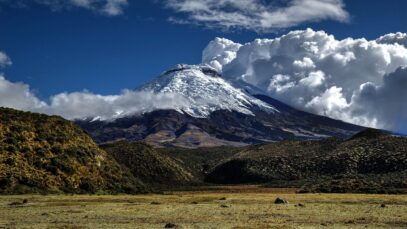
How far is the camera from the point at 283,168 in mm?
180625

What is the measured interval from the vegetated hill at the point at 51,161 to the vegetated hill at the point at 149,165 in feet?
116

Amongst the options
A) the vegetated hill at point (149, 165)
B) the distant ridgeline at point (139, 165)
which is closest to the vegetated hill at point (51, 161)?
the distant ridgeline at point (139, 165)

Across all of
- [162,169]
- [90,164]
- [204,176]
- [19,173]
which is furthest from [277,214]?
[204,176]

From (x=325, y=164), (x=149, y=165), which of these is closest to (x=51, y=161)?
(x=149, y=165)

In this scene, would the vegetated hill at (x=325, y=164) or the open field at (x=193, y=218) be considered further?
the vegetated hill at (x=325, y=164)

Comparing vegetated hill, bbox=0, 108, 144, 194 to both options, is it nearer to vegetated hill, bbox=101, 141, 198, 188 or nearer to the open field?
the open field

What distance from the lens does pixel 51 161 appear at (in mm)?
100812

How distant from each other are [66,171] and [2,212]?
44.0 metres

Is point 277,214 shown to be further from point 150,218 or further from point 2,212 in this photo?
point 2,212

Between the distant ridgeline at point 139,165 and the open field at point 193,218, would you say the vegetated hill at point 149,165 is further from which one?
the open field at point 193,218

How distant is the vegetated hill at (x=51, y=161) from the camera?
91625 mm

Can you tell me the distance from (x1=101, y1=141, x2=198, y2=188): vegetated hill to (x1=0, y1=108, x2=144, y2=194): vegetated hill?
35.4 metres

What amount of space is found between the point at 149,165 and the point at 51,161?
205ft

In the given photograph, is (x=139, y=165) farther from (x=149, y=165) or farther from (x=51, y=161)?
(x=51, y=161)
